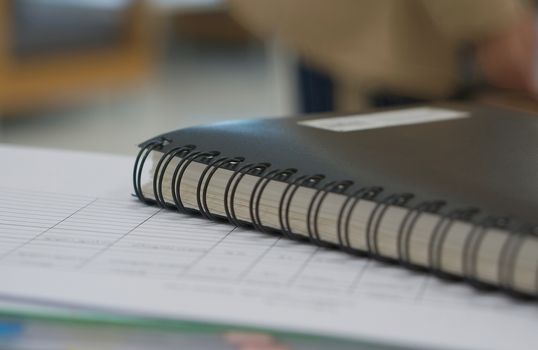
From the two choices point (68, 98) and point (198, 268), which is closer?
point (198, 268)

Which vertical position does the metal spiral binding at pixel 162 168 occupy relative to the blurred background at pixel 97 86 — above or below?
above

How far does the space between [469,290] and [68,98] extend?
231 cm

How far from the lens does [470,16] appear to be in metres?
1.05

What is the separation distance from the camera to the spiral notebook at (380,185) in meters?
0.37

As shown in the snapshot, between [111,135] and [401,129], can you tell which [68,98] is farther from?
[401,129]

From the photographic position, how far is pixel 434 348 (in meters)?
0.31

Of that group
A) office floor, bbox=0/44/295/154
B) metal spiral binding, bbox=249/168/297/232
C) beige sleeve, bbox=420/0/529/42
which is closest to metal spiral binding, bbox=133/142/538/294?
metal spiral binding, bbox=249/168/297/232

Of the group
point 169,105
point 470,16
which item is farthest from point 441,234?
point 169,105

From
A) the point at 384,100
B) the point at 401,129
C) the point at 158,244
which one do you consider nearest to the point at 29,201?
the point at 158,244

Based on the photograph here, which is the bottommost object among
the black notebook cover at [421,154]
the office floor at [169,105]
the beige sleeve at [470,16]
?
the office floor at [169,105]

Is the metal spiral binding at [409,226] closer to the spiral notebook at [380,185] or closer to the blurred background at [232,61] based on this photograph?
the spiral notebook at [380,185]

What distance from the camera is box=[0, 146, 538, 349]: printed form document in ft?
1.09

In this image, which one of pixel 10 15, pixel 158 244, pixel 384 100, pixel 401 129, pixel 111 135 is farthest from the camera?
pixel 111 135

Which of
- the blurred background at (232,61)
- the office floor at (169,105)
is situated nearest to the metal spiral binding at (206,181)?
the blurred background at (232,61)
